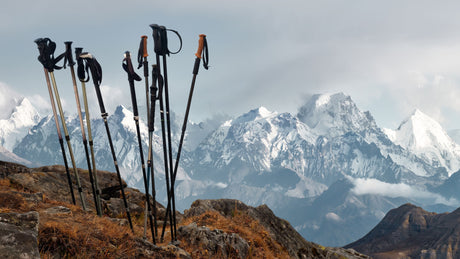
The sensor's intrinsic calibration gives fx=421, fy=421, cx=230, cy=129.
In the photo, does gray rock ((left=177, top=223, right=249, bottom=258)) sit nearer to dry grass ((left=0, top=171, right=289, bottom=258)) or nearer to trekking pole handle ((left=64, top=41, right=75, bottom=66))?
dry grass ((left=0, top=171, right=289, bottom=258))

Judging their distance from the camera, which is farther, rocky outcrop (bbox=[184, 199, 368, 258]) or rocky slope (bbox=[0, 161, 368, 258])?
rocky outcrop (bbox=[184, 199, 368, 258])

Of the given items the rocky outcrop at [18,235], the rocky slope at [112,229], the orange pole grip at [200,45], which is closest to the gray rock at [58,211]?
the rocky slope at [112,229]

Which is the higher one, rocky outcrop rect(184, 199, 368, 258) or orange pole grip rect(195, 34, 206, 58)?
orange pole grip rect(195, 34, 206, 58)

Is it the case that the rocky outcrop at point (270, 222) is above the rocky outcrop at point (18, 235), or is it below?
above

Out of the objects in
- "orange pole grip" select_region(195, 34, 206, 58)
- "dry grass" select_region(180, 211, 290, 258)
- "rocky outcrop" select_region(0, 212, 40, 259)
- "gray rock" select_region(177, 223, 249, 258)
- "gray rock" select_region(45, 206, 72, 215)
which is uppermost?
"orange pole grip" select_region(195, 34, 206, 58)

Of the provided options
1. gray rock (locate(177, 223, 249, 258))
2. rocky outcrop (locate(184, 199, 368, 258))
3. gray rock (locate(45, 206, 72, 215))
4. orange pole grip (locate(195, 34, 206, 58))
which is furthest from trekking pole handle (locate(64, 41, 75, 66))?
rocky outcrop (locate(184, 199, 368, 258))

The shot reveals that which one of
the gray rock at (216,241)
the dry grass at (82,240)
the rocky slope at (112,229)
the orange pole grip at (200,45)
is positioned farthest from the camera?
the orange pole grip at (200,45)

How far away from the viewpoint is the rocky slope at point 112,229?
26.4ft

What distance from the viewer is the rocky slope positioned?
8039 millimetres

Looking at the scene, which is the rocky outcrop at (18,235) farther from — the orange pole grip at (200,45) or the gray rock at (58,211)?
the orange pole grip at (200,45)

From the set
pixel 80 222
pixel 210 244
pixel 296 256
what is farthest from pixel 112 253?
pixel 296 256

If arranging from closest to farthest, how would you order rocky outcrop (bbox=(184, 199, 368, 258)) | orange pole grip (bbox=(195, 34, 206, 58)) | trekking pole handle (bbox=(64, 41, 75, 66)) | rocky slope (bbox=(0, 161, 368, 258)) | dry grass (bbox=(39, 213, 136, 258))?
rocky slope (bbox=(0, 161, 368, 258))
dry grass (bbox=(39, 213, 136, 258))
orange pole grip (bbox=(195, 34, 206, 58))
trekking pole handle (bbox=(64, 41, 75, 66))
rocky outcrop (bbox=(184, 199, 368, 258))

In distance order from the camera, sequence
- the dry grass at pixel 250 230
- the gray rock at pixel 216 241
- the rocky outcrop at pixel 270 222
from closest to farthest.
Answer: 1. the gray rock at pixel 216 241
2. the dry grass at pixel 250 230
3. the rocky outcrop at pixel 270 222

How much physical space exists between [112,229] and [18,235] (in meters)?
2.63
